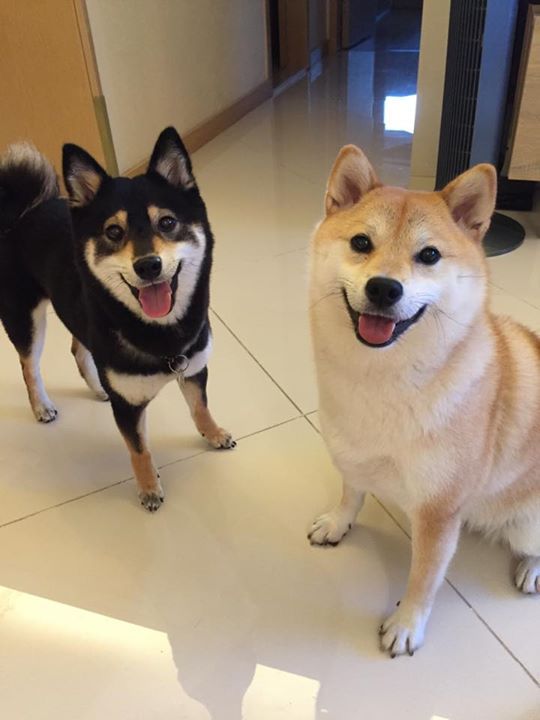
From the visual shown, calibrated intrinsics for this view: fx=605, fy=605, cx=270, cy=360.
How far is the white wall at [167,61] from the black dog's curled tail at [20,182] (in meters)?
1.52

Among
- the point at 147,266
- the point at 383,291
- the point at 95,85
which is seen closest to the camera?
the point at 383,291

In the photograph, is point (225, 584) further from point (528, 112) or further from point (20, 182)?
point (528, 112)

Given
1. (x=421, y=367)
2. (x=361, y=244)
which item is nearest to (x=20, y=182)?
(x=361, y=244)

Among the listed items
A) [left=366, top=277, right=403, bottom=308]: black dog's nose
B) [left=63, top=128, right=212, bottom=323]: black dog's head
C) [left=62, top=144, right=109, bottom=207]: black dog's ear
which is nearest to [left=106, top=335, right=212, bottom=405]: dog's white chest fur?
[left=63, top=128, right=212, bottom=323]: black dog's head

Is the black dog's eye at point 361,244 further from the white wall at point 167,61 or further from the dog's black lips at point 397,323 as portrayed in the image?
the white wall at point 167,61

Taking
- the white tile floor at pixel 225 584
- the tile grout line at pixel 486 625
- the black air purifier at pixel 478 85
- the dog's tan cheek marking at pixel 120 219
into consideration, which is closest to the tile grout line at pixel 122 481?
the white tile floor at pixel 225 584

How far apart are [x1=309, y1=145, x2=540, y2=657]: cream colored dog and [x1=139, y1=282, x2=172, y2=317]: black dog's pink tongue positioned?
0.35m

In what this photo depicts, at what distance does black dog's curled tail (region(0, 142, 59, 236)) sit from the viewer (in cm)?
147

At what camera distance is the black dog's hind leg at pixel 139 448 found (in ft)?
4.30

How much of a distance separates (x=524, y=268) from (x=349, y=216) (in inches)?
62.2

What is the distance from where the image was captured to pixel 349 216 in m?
0.95

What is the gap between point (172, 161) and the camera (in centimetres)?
124

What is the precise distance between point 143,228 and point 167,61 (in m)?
2.55

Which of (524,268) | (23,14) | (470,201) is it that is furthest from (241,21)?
(470,201)
